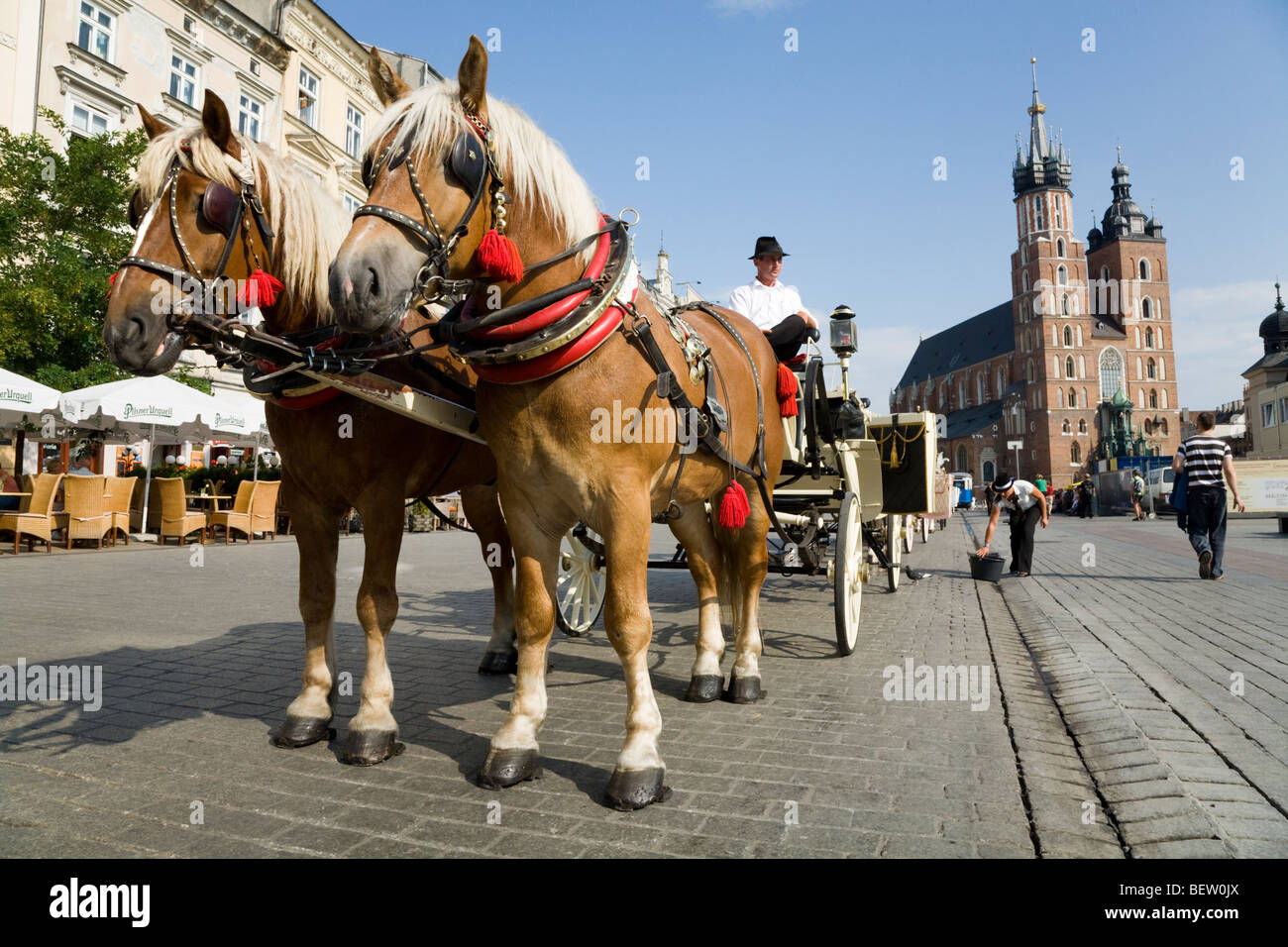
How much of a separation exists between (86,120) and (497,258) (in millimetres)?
23829

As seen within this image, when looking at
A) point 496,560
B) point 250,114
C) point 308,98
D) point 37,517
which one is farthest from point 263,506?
point 308,98

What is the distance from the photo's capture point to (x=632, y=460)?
2.87 m

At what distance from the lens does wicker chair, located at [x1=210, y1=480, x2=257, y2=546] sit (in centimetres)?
1485

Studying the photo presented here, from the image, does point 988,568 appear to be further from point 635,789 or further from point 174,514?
point 174,514

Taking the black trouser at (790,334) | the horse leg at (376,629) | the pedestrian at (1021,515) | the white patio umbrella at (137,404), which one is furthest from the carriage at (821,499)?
the white patio umbrella at (137,404)

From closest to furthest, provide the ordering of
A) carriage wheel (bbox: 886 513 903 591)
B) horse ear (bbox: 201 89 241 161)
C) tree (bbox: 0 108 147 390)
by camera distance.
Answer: horse ear (bbox: 201 89 241 161), carriage wheel (bbox: 886 513 903 591), tree (bbox: 0 108 147 390)

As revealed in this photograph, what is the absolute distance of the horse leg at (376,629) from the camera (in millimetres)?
3205

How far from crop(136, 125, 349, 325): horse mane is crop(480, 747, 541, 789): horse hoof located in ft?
6.02

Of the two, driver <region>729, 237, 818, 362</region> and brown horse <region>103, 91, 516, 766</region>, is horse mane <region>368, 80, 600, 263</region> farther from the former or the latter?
driver <region>729, 237, 818, 362</region>

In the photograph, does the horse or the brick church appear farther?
the brick church

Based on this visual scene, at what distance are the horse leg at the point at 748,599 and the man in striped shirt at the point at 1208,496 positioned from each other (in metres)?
7.37

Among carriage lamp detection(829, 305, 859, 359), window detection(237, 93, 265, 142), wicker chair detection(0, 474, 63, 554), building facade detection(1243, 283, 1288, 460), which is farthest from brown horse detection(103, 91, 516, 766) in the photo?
building facade detection(1243, 283, 1288, 460)
